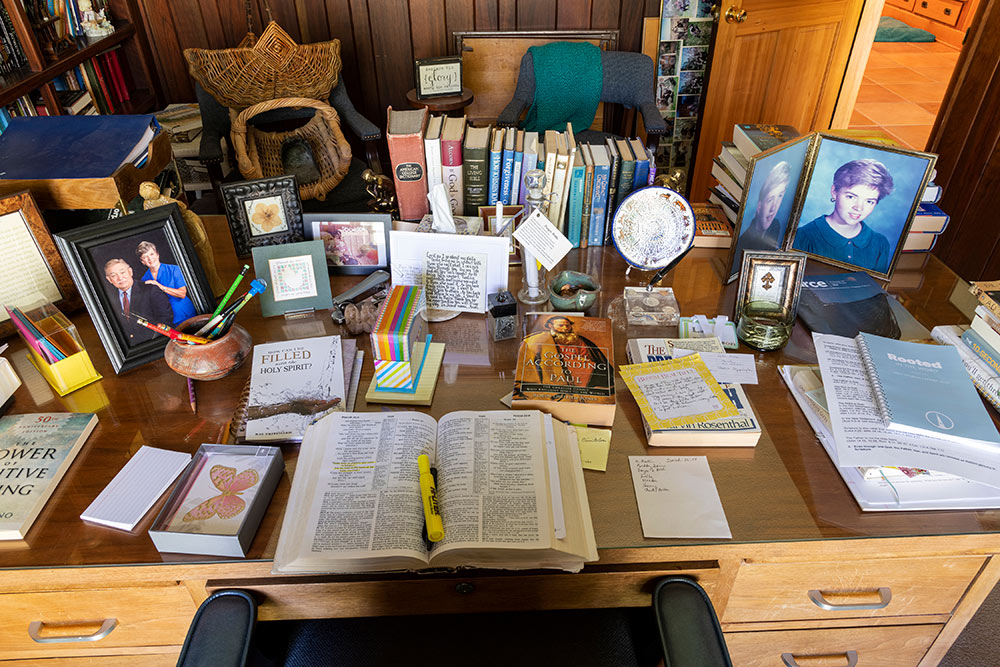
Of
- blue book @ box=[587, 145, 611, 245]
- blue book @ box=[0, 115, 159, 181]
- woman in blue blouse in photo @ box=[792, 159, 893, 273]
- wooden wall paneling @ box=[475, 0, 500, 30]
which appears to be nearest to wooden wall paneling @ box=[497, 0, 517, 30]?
wooden wall paneling @ box=[475, 0, 500, 30]

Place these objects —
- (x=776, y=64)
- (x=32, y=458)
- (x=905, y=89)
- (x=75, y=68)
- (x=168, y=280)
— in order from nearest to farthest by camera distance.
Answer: (x=32, y=458), (x=168, y=280), (x=75, y=68), (x=776, y=64), (x=905, y=89)

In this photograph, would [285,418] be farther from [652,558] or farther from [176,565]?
[652,558]

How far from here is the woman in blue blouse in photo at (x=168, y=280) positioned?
1.22 metres

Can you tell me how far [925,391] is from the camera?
1071 mm

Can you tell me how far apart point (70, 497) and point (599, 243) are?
122 cm

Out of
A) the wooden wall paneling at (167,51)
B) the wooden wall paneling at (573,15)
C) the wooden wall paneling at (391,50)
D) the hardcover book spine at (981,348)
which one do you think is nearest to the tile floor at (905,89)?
the wooden wall paneling at (573,15)

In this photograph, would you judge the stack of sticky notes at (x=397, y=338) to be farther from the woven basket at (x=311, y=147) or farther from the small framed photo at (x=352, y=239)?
the woven basket at (x=311, y=147)

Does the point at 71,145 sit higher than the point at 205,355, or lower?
higher

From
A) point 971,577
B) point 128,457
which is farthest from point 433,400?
point 971,577

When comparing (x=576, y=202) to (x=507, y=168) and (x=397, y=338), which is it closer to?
(x=507, y=168)

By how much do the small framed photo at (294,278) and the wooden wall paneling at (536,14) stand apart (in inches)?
96.5

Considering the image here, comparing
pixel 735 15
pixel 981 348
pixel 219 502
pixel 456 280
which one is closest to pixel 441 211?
pixel 456 280

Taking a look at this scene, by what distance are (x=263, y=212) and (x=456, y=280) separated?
0.48m

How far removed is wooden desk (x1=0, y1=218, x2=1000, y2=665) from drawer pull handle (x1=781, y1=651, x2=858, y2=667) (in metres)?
0.01
